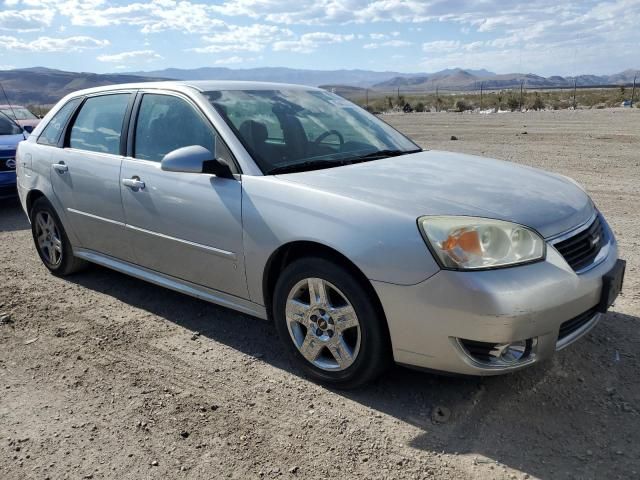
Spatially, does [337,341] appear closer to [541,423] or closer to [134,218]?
[541,423]

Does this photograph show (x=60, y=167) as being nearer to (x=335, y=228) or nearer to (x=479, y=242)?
(x=335, y=228)

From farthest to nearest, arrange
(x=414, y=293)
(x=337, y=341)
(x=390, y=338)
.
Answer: (x=337, y=341) < (x=390, y=338) < (x=414, y=293)

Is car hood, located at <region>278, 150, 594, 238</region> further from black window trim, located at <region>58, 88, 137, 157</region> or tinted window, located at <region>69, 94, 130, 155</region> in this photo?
tinted window, located at <region>69, 94, 130, 155</region>

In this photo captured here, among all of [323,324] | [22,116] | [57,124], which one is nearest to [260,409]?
[323,324]

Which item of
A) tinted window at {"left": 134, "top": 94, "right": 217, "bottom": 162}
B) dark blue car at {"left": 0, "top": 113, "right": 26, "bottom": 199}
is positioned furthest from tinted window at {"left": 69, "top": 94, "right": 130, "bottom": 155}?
dark blue car at {"left": 0, "top": 113, "right": 26, "bottom": 199}

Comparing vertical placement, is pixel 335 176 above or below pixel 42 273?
above

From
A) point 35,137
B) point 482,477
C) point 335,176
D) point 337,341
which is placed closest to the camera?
point 482,477

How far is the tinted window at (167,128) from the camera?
12.2 ft

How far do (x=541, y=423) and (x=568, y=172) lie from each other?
7.99 meters

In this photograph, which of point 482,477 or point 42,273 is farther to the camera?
point 42,273

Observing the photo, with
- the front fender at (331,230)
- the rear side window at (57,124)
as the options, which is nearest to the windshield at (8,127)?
the rear side window at (57,124)

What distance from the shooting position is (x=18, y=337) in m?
4.13

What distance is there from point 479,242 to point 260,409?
145 centimetres

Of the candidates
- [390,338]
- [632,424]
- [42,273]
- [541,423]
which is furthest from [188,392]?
[42,273]
